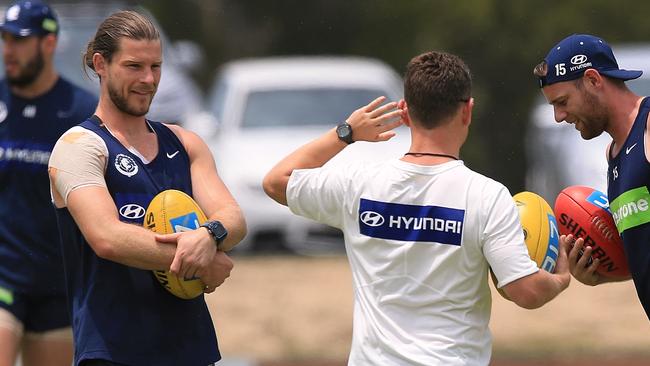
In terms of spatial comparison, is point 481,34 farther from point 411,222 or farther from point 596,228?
point 411,222

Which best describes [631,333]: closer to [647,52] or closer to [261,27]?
[647,52]

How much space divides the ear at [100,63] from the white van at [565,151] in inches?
267

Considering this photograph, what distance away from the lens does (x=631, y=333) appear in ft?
33.8

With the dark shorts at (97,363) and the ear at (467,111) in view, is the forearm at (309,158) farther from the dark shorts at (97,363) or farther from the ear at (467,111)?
the dark shorts at (97,363)

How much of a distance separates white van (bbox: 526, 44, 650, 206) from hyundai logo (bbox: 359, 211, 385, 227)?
6.64m

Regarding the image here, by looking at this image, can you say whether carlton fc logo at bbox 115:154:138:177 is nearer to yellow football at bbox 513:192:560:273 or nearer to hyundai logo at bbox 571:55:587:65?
yellow football at bbox 513:192:560:273

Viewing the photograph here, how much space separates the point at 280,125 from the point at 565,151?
2765mm

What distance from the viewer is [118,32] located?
4.88 metres

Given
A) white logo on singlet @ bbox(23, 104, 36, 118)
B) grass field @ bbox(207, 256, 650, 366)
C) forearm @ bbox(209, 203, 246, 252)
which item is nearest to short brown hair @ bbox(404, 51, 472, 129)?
forearm @ bbox(209, 203, 246, 252)

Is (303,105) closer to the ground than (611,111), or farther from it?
closer to the ground

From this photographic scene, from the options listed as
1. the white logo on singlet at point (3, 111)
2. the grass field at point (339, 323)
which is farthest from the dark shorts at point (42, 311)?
the grass field at point (339, 323)

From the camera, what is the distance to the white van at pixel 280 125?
12.0 metres

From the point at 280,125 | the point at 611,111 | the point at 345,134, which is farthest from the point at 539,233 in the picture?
the point at 280,125

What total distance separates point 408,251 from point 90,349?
4.05ft
